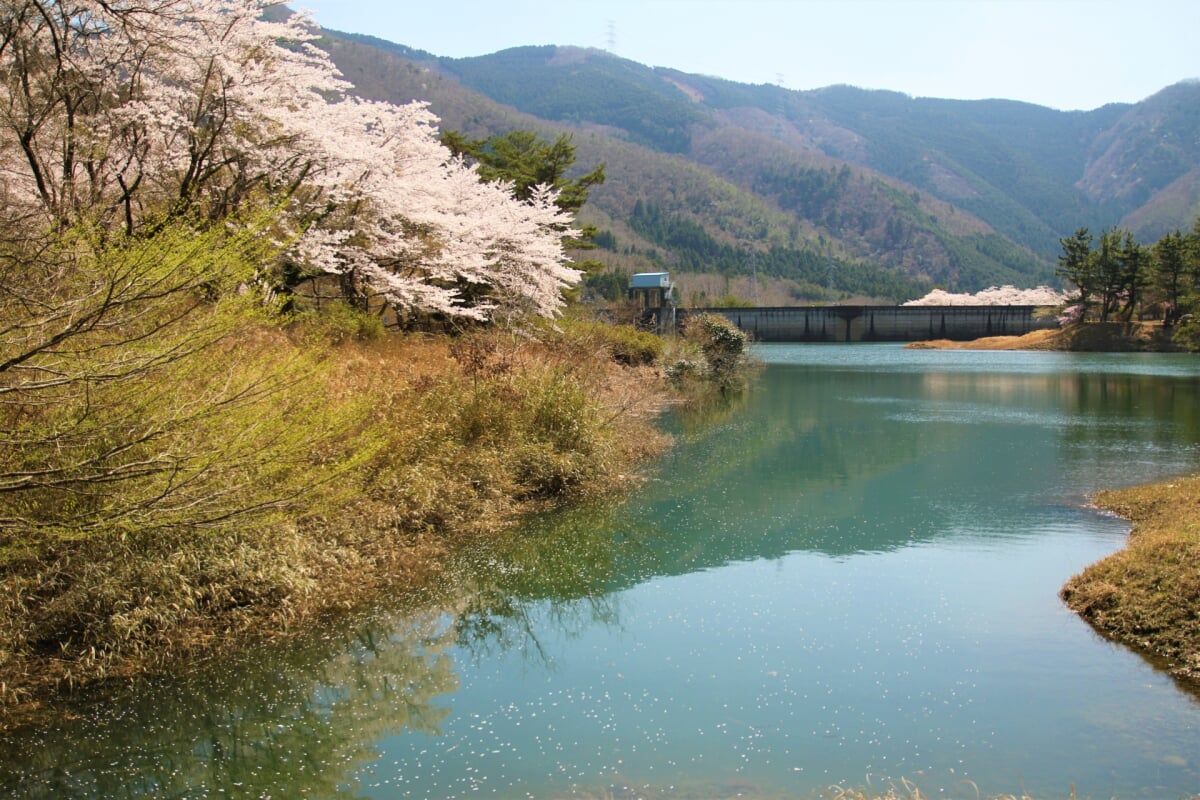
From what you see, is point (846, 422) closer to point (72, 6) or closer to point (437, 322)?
point (437, 322)

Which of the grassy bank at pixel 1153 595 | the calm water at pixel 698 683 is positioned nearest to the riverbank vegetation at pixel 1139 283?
the calm water at pixel 698 683

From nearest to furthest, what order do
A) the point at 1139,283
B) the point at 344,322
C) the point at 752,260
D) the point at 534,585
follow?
the point at 534,585, the point at 344,322, the point at 1139,283, the point at 752,260

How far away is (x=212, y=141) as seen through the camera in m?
13.9

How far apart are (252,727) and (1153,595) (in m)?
7.60

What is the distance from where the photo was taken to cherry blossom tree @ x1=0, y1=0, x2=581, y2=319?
1226 centimetres

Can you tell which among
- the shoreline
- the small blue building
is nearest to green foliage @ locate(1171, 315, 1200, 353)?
the small blue building

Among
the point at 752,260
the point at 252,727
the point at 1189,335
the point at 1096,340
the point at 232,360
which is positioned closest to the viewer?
the point at 252,727

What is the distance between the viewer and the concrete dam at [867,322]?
69625 mm

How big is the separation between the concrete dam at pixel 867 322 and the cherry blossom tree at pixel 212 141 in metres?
52.7

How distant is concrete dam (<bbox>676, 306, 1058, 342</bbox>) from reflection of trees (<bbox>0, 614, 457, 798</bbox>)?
210 feet

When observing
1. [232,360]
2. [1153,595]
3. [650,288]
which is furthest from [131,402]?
[650,288]

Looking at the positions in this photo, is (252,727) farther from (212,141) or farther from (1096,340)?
(1096,340)

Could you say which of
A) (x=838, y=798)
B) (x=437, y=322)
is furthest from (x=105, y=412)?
(x=437, y=322)

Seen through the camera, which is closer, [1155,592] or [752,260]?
[1155,592]
